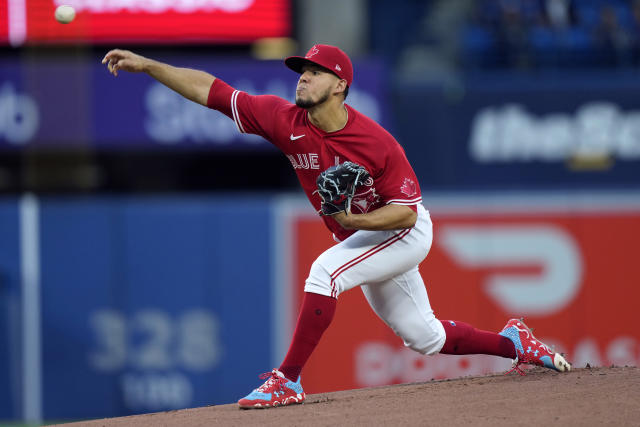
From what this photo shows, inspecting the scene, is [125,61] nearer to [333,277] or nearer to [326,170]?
[326,170]

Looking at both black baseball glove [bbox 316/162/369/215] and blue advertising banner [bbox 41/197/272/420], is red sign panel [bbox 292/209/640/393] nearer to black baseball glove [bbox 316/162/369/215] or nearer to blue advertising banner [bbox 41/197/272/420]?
blue advertising banner [bbox 41/197/272/420]

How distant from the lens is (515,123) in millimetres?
9625

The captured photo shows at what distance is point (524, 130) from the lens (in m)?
9.66

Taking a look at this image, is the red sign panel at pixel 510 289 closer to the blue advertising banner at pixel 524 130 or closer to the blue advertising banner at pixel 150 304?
the blue advertising banner at pixel 150 304

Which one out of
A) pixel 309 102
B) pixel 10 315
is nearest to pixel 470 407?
pixel 309 102

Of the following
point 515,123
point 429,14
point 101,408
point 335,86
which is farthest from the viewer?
point 429,14

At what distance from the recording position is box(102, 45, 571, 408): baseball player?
4.30m

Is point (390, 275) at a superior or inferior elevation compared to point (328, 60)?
inferior

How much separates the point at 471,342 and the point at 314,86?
145cm

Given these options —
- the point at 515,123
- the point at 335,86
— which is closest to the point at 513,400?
the point at 335,86

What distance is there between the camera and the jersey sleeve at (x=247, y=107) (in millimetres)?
4422

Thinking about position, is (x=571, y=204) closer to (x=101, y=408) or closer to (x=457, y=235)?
(x=457, y=235)

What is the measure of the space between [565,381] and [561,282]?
3.82 metres

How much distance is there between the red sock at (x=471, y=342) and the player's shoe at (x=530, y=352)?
3 cm
